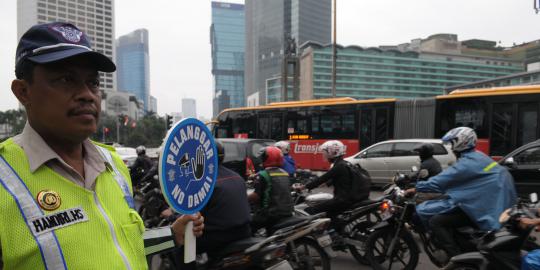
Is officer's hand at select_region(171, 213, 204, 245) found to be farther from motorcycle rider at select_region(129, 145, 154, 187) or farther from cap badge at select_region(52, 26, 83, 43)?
motorcycle rider at select_region(129, 145, 154, 187)

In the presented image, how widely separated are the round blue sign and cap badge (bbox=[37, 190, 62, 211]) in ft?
1.74

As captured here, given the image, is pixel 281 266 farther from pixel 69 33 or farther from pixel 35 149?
pixel 69 33

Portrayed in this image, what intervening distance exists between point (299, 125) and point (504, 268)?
12.2 meters

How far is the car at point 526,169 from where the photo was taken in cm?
768

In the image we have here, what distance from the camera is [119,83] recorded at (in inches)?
6865

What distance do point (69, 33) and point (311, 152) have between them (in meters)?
13.5

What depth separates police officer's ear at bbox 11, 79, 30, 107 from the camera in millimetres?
1227

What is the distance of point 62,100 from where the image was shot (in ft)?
4.13

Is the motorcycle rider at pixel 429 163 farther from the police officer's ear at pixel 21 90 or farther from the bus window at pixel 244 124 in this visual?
the bus window at pixel 244 124

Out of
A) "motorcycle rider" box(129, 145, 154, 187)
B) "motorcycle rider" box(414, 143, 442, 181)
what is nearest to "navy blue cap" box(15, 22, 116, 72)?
"motorcycle rider" box(414, 143, 442, 181)

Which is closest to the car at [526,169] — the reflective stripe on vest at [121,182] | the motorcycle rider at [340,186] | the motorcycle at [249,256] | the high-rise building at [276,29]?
the motorcycle rider at [340,186]

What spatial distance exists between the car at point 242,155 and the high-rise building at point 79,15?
768 inches

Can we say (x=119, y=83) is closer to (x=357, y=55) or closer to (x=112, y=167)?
(x=357, y=55)

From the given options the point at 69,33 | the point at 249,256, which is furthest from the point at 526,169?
the point at 69,33
